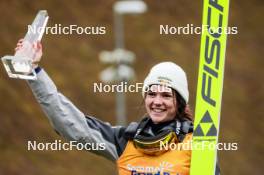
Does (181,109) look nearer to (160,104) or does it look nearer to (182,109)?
(182,109)

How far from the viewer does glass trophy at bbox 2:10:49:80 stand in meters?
3.46

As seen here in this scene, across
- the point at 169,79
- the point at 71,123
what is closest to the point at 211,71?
the point at 169,79

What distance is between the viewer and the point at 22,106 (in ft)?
48.8

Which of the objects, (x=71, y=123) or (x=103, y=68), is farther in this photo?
(x=103, y=68)

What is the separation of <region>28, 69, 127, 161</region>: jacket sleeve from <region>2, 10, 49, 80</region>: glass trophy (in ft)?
0.38

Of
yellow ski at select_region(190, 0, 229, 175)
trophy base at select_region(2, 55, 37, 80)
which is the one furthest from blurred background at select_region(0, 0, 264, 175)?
trophy base at select_region(2, 55, 37, 80)

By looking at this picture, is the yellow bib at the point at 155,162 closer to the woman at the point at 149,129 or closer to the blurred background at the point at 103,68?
the woman at the point at 149,129

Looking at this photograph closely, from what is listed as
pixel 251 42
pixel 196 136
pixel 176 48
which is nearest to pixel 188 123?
pixel 196 136

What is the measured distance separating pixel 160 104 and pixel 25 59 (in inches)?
29.1

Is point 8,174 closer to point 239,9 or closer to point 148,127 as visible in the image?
point 239,9

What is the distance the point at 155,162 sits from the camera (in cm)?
388

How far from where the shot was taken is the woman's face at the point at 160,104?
3.90 m

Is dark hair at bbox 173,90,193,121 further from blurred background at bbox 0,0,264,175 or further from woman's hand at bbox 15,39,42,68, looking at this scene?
blurred background at bbox 0,0,264,175

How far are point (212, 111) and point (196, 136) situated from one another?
0.15 metres
